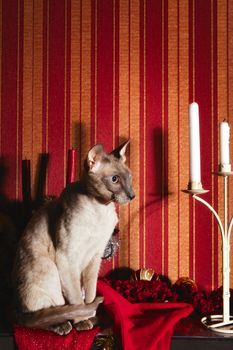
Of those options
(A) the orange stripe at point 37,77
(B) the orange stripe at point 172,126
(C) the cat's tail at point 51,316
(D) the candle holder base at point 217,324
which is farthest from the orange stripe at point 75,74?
(D) the candle holder base at point 217,324

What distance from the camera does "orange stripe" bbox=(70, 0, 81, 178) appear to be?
1.91m

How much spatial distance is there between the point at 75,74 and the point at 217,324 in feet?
3.61

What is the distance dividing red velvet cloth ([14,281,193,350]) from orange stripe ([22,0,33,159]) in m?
0.77

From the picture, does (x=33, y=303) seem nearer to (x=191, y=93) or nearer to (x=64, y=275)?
(x=64, y=275)

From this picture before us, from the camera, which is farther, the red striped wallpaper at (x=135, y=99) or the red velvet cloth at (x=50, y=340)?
the red striped wallpaper at (x=135, y=99)

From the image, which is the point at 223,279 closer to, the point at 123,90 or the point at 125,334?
the point at 125,334

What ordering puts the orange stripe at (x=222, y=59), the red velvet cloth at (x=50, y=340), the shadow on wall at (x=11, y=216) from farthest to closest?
the orange stripe at (x=222, y=59), the shadow on wall at (x=11, y=216), the red velvet cloth at (x=50, y=340)

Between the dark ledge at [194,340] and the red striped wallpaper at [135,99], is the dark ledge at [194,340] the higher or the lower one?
the lower one

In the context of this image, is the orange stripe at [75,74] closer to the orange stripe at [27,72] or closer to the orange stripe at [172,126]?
the orange stripe at [27,72]

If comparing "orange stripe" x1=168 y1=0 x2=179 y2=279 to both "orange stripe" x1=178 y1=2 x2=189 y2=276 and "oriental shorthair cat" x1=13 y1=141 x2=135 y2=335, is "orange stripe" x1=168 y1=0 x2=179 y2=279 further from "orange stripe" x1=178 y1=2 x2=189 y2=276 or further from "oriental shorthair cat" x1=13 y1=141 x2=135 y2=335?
"oriental shorthair cat" x1=13 y1=141 x2=135 y2=335

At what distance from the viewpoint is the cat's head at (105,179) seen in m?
1.43

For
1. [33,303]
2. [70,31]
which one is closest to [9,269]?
[33,303]

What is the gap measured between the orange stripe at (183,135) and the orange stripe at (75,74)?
1.37ft

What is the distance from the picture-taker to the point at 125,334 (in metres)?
1.39
